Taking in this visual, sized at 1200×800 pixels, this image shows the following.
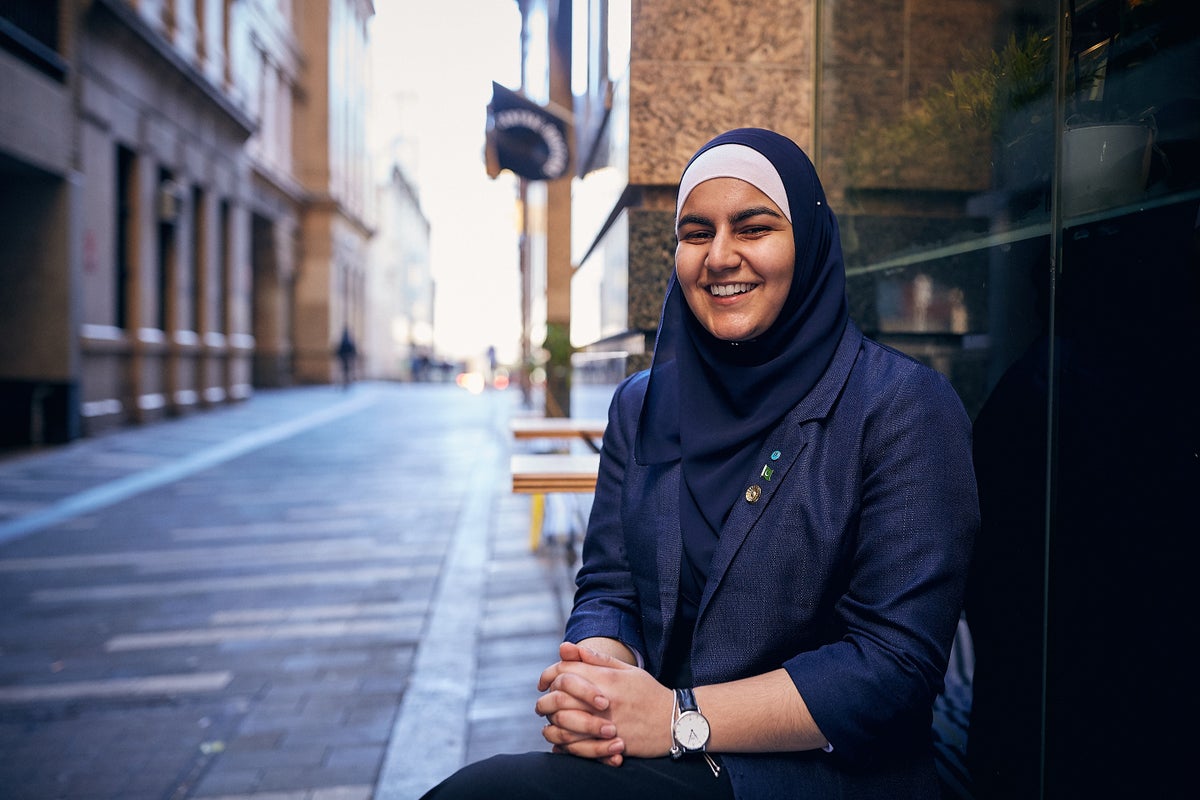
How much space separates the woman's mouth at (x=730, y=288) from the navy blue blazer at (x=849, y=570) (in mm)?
208

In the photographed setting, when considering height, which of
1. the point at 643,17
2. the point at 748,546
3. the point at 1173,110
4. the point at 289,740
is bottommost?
the point at 289,740

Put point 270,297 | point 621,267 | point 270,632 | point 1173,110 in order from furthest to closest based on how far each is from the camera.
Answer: point 270,297, point 270,632, point 621,267, point 1173,110

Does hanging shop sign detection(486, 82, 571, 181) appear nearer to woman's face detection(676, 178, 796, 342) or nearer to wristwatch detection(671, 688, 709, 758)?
woman's face detection(676, 178, 796, 342)

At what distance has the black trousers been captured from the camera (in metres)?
1.52

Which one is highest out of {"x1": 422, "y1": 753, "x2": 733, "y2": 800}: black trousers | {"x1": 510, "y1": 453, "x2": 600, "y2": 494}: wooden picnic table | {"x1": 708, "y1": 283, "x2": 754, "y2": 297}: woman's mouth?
{"x1": 708, "y1": 283, "x2": 754, "y2": 297}: woman's mouth

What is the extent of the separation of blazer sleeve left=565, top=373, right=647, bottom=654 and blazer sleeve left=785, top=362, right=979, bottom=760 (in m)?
0.42

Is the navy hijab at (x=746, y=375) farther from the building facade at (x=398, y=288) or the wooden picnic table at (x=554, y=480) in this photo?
the building facade at (x=398, y=288)

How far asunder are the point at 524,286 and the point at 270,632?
13254mm

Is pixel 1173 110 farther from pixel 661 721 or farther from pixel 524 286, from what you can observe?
pixel 524 286

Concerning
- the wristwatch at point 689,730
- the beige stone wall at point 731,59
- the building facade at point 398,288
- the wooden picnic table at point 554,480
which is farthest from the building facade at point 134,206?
the building facade at point 398,288

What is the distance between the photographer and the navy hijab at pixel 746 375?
5.60ft

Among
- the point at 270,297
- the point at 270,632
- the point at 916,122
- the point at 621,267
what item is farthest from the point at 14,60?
the point at 270,297

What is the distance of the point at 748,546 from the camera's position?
1.64 m

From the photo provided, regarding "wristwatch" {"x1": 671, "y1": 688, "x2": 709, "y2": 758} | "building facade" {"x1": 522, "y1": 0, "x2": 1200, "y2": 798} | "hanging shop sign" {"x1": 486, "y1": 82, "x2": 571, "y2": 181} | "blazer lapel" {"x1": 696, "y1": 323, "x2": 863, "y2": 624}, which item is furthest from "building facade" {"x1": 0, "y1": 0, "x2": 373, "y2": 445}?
"wristwatch" {"x1": 671, "y1": 688, "x2": 709, "y2": 758}
